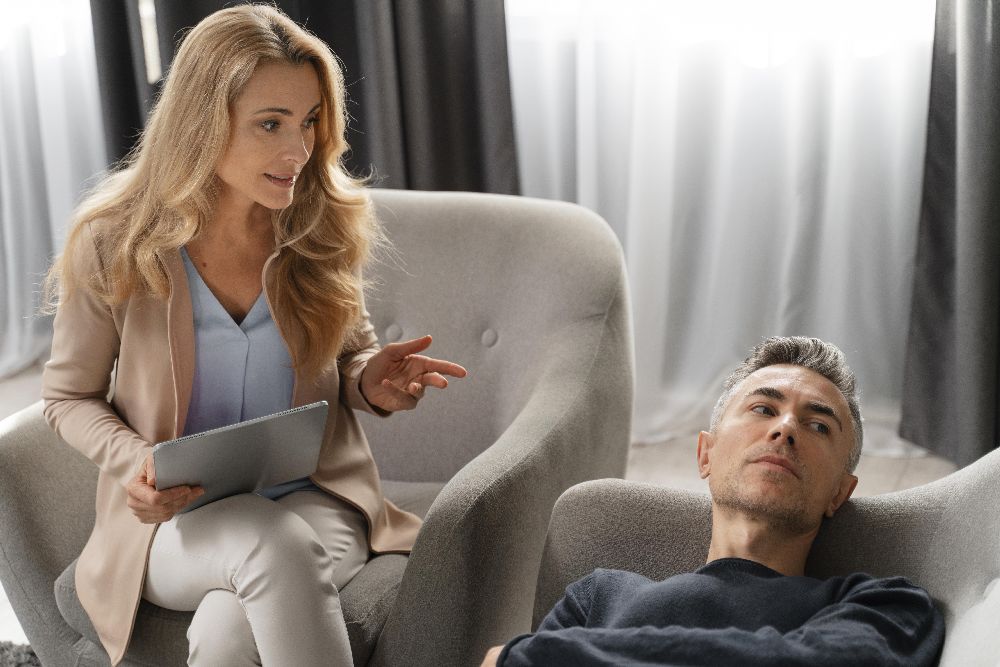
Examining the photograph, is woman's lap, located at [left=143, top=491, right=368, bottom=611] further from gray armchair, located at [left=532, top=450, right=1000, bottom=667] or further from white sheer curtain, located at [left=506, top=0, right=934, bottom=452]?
white sheer curtain, located at [left=506, top=0, right=934, bottom=452]

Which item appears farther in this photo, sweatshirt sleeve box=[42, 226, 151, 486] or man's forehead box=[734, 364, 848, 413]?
sweatshirt sleeve box=[42, 226, 151, 486]

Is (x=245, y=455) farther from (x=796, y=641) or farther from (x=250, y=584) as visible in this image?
(x=796, y=641)

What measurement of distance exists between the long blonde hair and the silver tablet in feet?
0.58

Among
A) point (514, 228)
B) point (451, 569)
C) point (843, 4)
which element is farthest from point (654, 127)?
point (451, 569)

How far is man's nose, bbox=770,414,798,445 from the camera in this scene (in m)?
1.58

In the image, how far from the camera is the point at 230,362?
6.18ft

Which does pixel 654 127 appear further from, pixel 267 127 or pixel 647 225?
pixel 267 127

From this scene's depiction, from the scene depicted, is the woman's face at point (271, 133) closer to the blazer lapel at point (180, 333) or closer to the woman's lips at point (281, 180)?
the woman's lips at point (281, 180)

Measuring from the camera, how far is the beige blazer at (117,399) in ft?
5.88

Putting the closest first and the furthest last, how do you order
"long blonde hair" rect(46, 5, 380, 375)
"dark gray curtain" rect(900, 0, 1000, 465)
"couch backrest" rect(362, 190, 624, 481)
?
1. "long blonde hair" rect(46, 5, 380, 375)
2. "couch backrest" rect(362, 190, 624, 481)
3. "dark gray curtain" rect(900, 0, 1000, 465)

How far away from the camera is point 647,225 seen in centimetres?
318

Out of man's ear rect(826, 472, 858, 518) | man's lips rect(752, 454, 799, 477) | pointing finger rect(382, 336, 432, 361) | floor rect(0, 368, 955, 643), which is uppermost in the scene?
pointing finger rect(382, 336, 432, 361)

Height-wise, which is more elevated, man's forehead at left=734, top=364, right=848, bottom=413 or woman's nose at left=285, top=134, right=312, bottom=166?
woman's nose at left=285, top=134, right=312, bottom=166

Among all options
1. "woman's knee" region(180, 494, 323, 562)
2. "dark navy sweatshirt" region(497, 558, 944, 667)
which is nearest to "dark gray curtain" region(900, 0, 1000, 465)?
"dark navy sweatshirt" region(497, 558, 944, 667)
